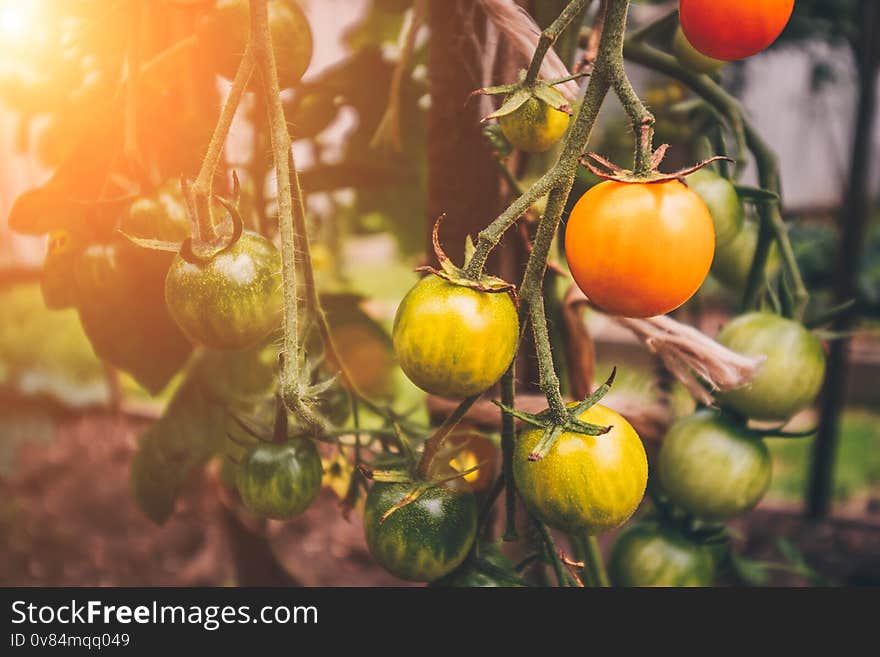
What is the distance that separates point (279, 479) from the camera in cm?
58

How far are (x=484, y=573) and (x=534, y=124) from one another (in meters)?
0.35

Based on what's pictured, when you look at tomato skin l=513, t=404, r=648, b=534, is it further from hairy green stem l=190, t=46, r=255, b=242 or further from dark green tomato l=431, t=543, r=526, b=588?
hairy green stem l=190, t=46, r=255, b=242

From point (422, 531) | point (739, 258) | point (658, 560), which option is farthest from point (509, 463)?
point (739, 258)

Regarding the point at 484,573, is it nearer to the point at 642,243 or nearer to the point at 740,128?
the point at 642,243

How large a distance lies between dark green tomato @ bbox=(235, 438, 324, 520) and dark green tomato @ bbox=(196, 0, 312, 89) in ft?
0.96

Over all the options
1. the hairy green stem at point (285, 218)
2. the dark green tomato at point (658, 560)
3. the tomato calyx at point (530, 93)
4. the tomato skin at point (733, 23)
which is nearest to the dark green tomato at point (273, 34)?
the hairy green stem at point (285, 218)

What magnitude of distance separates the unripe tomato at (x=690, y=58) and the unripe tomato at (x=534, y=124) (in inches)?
9.4

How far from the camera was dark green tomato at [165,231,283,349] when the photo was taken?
498 mm

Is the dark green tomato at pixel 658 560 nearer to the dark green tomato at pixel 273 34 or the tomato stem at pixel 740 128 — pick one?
the tomato stem at pixel 740 128

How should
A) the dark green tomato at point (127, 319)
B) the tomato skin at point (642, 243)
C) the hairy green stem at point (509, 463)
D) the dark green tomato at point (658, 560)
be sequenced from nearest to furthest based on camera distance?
1. the tomato skin at point (642, 243)
2. the hairy green stem at point (509, 463)
3. the dark green tomato at point (127, 319)
4. the dark green tomato at point (658, 560)

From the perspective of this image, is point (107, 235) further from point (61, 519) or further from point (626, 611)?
point (61, 519)

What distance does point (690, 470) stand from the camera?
2.42 ft

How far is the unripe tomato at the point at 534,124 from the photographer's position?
0.50m

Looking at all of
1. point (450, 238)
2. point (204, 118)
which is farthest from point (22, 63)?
point (450, 238)
